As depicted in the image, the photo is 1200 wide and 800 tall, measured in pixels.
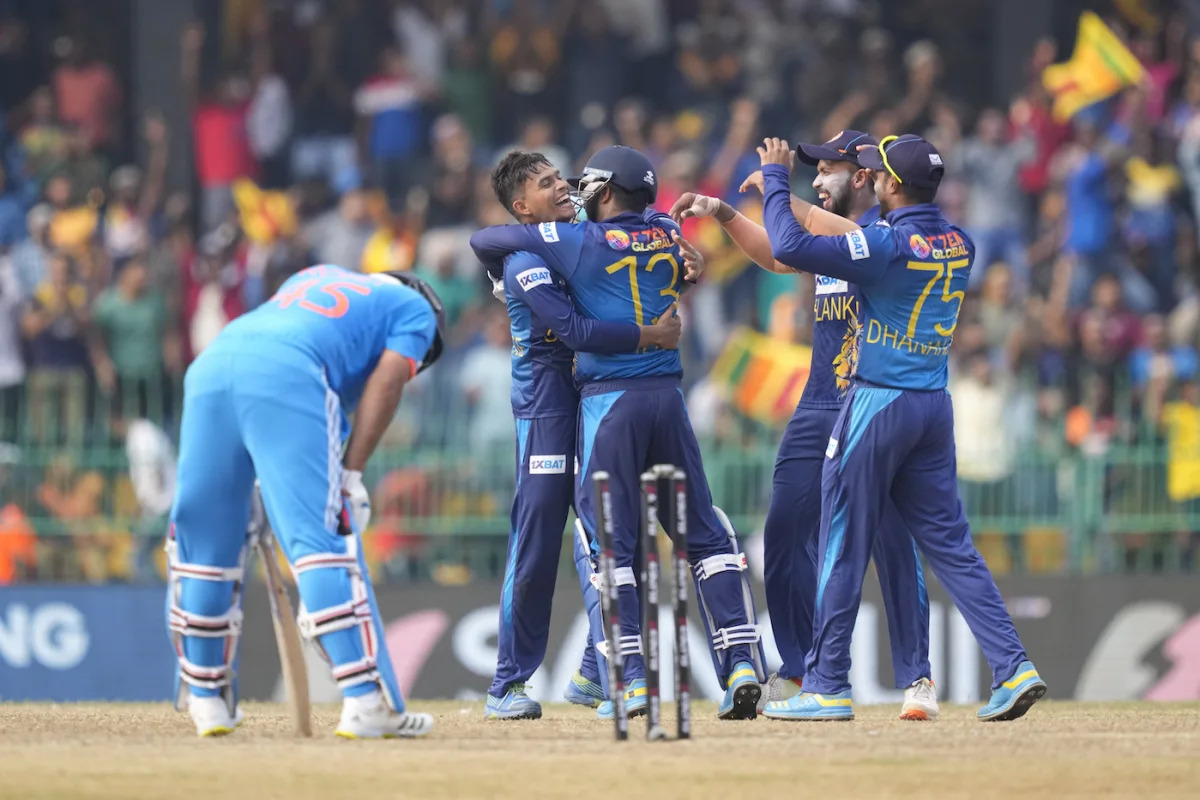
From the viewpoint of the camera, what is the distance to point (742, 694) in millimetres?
9383

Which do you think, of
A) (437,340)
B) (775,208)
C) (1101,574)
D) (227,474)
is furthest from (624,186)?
(1101,574)

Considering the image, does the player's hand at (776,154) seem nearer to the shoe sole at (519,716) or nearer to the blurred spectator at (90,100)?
the shoe sole at (519,716)

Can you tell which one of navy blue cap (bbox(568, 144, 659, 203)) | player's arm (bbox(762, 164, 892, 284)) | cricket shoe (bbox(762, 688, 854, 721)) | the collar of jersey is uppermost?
navy blue cap (bbox(568, 144, 659, 203))

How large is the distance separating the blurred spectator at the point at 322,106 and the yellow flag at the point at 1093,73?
6.93m

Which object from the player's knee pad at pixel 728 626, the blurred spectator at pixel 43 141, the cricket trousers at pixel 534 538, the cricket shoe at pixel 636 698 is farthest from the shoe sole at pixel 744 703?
the blurred spectator at pixel 43 141

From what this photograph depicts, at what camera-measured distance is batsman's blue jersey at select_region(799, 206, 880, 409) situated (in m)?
9.71

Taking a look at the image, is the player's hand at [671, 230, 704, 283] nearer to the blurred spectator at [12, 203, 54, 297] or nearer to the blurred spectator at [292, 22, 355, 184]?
the blurred spectator at [12, 203, 54, 297]

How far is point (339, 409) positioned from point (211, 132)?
1230 cm

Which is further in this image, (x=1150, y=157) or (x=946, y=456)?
(x=1150, y=157)

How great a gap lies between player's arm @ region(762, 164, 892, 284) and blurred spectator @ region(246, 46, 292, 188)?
11.9 meters

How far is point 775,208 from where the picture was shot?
30.0 ft

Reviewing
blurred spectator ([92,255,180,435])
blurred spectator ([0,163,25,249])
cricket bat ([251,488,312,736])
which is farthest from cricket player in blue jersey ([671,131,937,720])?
blurred spectator ([0,163,25,249])

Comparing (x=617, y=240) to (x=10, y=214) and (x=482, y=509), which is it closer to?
(x=482, y=509)

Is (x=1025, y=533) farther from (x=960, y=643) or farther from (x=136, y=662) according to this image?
(x=136, y=662)
